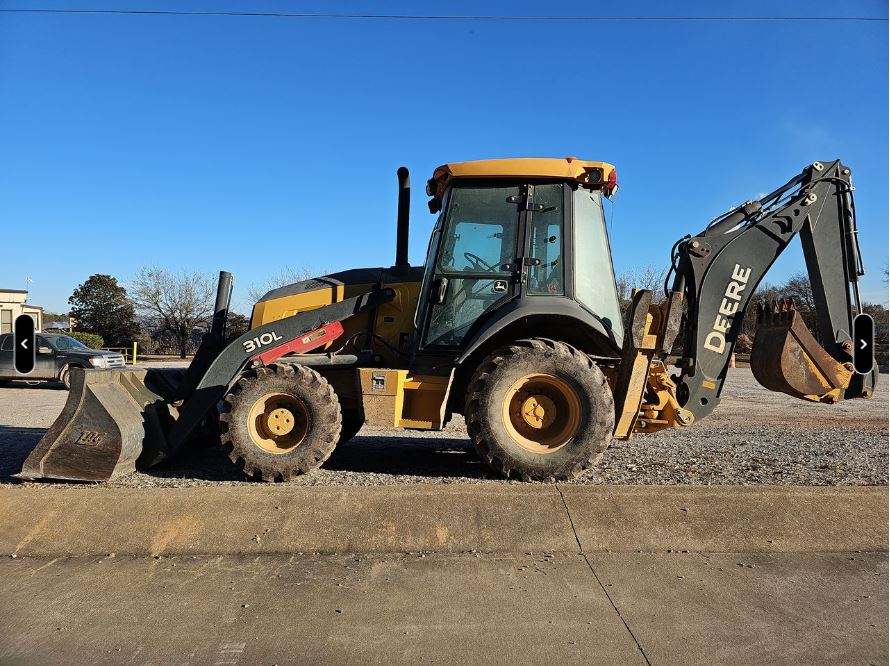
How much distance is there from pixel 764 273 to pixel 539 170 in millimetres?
2327

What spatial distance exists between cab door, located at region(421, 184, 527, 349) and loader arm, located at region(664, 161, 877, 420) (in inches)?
63.6

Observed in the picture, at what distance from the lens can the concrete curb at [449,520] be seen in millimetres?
4406

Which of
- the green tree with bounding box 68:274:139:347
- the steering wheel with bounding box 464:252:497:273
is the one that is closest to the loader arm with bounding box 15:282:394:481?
the steering wheel with bounding box 464:252:497:273

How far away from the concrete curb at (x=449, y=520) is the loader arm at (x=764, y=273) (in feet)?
4.74

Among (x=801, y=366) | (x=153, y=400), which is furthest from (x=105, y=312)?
(x=801, y=366)

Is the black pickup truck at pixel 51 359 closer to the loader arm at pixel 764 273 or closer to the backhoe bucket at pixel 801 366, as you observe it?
the loader arm at pixel 764 273

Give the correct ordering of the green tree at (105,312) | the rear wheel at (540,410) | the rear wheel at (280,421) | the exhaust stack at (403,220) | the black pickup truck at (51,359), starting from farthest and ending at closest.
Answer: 1. the green tree at (105,312)
2. the black pickup truck at (51,359)
3. the exhaust stack at (403,220)
4. the rear wheel at (280,421)
5. the rear wheel at (540,410)

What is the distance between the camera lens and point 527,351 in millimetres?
5531

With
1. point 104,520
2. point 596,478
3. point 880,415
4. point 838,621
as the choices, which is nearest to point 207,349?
point 104,520

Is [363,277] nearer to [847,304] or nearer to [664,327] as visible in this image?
[664,327]

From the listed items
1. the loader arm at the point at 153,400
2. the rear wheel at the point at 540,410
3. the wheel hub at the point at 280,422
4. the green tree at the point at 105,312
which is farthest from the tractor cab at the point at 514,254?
the green tree at the point at 105,312

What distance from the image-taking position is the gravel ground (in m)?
5.77

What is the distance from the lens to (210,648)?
123 inches

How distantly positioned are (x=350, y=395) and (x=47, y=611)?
127 inches
